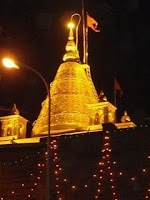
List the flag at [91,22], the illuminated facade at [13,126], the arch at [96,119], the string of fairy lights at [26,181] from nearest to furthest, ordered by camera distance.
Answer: the string of fairy lights at [26,181] < the arch at [96,119] < the illuminated facade at [13,126] < the flag at [91,22]

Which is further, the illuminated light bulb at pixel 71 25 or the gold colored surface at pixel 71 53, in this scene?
the illuminated light bulb at pixel 71 25

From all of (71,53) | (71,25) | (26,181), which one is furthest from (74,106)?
(71,25)

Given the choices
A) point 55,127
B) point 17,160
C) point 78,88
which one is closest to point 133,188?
point 17,160

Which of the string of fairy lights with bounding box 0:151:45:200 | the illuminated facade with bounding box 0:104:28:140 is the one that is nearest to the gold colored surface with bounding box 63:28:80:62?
the illuminated facade with bounding box 0:104:28:140

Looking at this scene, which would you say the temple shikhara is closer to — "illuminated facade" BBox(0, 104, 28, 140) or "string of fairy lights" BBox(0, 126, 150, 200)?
"string of fairy lights" BBox(0, 126, 150, 200)

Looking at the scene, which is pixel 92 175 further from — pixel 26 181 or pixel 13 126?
pixel 13 126

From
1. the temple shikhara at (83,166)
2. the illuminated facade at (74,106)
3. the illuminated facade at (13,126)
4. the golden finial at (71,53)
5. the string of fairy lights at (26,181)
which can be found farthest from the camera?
the golden finial at (71,53)

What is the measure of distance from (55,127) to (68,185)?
7277 millimetres

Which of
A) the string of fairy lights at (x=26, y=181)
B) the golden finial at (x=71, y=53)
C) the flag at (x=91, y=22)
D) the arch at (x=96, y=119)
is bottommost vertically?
the string of fairy lights at (x=26, y=181)

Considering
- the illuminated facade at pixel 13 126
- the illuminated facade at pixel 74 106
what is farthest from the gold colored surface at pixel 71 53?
the illuminated facade at pixel 13 126

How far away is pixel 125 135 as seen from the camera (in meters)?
22.2

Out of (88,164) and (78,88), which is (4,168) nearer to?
(88,164)

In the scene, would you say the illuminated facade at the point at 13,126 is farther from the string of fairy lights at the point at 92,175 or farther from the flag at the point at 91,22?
the flag at the point at 91,22

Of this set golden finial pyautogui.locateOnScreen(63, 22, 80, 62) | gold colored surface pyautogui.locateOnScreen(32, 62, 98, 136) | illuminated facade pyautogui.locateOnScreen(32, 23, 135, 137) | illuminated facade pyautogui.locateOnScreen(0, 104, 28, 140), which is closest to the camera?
illuminated facade pyautogui.locateOnScreen(32, 23, 135, 137)
